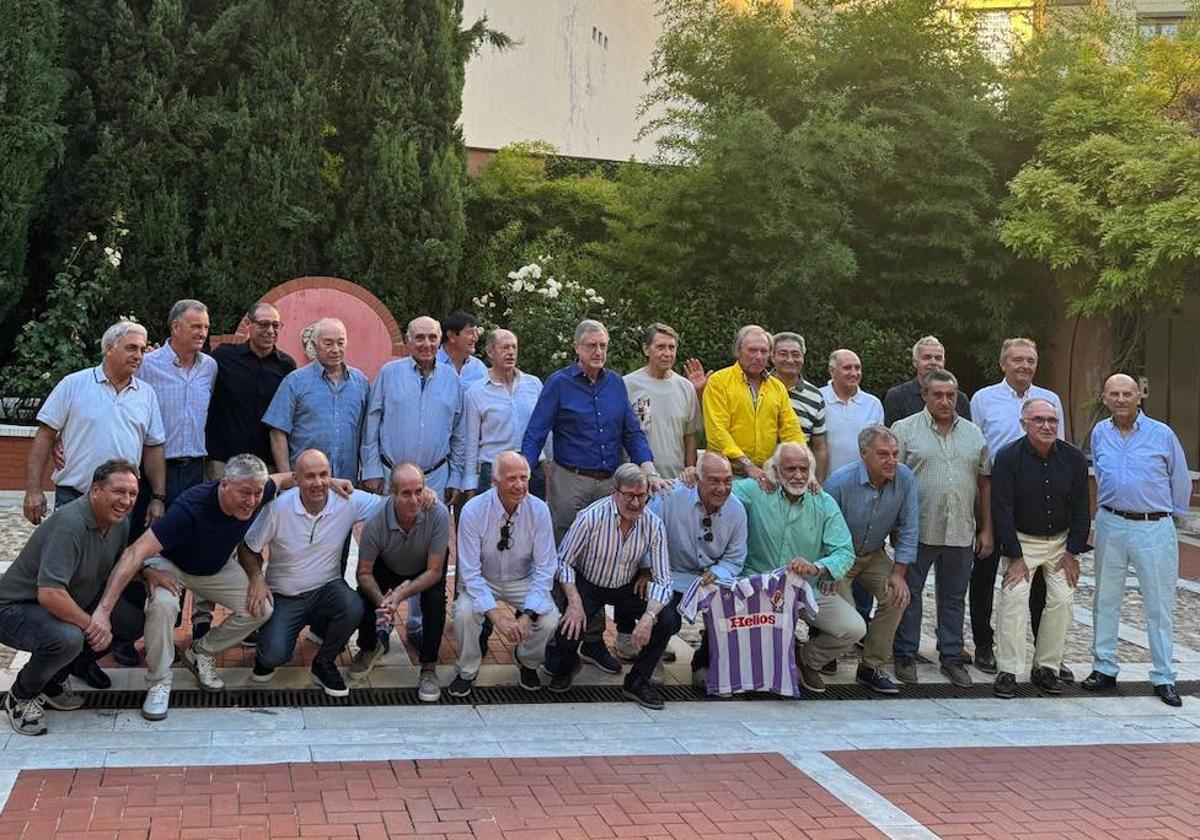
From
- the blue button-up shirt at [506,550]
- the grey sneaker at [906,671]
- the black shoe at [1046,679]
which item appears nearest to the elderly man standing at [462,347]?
the blue button-up shirt at [506,550]

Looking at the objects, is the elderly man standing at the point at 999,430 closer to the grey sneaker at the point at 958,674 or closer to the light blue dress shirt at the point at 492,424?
the grey sneaker at the point at 958,674

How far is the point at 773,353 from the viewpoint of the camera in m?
7.15

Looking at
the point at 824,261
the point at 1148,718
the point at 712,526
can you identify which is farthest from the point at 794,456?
the point at 824,261

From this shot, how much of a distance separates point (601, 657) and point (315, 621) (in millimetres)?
1560

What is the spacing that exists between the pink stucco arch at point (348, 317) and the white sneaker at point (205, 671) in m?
6.95

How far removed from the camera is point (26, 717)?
499 centimetres

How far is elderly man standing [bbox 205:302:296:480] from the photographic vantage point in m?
6.43

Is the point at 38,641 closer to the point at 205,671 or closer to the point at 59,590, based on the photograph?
the point at 59,590

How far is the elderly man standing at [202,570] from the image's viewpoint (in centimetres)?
529

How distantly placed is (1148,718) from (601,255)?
10131mm

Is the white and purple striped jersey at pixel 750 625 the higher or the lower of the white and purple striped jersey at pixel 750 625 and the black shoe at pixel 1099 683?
the higher

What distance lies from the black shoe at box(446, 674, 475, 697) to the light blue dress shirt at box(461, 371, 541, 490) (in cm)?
139

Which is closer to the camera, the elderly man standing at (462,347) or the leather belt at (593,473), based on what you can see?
the leather belt at (593,473)

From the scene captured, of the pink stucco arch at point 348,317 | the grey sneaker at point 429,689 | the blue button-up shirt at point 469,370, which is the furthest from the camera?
the pink stucco arch at point 348,317
